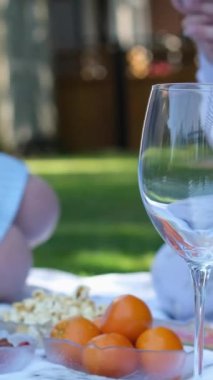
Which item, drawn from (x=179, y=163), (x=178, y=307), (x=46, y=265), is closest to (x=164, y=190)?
(x=179, y=163)

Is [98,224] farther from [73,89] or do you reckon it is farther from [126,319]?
[73,89]

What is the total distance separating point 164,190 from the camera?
88 centimetres

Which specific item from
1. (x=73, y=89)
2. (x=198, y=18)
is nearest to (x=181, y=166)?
(x=198, y=18)

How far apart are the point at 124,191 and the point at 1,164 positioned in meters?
3.67

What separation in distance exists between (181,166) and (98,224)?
3504 millimetres

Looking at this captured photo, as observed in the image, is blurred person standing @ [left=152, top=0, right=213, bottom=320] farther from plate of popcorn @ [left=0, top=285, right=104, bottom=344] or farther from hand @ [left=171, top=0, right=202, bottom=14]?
plate of popcorn @ [left=0, top=285, right=104, bottom=344]

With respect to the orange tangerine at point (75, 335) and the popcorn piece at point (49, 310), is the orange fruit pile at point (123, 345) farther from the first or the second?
the popcorn piece at point (49, 310)

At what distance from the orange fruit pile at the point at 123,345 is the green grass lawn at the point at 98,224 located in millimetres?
1750

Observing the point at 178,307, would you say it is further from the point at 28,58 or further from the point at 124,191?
the point at 28,58

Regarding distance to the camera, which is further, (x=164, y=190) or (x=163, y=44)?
(x=163, y=44)

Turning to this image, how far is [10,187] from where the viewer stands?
200cm

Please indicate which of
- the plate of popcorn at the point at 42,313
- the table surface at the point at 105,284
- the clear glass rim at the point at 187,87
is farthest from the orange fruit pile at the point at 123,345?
the table surface at the point at 105,284

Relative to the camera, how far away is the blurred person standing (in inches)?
64.9

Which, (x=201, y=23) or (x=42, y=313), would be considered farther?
(x=201, y=23)
